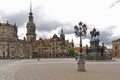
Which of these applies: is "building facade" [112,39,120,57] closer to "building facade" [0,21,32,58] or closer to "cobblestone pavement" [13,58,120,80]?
"building facade" [0,21,32,58]

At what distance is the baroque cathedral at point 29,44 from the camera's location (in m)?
157

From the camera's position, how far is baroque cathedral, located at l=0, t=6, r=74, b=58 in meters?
157

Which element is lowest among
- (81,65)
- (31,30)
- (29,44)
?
(81,65)

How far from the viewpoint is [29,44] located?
174375 millimetres

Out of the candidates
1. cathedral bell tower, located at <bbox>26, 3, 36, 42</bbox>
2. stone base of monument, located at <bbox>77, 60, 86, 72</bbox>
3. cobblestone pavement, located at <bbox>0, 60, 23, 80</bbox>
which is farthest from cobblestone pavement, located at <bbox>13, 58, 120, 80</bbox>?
cathedral bell tower, located at <bbox>26, 3, 36, 42</bbox>

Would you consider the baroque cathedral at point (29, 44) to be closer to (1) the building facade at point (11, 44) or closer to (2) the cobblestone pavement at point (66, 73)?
(1) the building facade at point (11, 44)

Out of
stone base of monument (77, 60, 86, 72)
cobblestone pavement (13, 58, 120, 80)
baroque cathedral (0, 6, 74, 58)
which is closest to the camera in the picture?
cobblestone pavement (13, 58, 120, 80)

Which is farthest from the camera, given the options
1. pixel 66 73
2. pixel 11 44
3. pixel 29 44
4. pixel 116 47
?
pixel 29 44

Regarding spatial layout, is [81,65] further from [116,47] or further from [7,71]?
[116,47]

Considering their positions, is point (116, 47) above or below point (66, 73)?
above

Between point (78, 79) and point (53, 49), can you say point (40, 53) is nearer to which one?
point (53, 49)

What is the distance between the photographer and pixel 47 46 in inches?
6998

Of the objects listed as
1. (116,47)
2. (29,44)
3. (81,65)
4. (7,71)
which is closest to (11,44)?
(29,44)

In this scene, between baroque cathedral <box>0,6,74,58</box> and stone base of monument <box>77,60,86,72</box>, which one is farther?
baroque cathedral <box>0,6,74,58</box>
